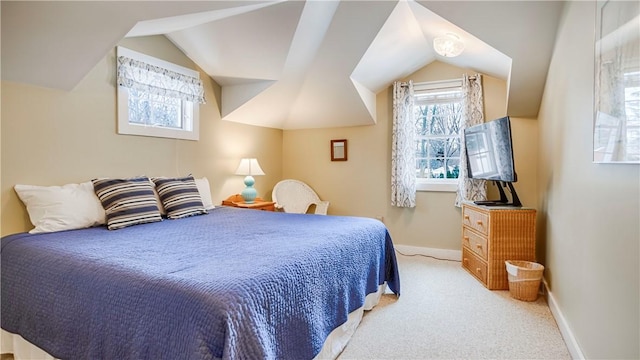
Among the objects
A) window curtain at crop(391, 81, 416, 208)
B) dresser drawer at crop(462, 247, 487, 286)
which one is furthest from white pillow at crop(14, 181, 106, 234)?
dresser drawer at crop(462, 247, 487, 286)

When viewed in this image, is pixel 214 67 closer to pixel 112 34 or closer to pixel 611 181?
pixel 112 34

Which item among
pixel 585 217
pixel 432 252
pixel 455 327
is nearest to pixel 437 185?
pixel 432 252

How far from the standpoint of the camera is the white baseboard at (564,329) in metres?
1.90

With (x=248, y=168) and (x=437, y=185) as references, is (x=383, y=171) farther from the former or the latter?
(x=248, y=168)

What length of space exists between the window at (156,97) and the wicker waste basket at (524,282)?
346 centimetres

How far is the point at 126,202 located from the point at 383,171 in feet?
10.2

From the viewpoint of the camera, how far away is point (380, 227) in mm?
2789

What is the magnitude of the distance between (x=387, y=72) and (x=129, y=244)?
332cm

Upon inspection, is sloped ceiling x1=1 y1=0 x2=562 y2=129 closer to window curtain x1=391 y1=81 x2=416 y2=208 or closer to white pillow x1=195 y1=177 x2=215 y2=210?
window curtain x1=391 y1=81 x2=416 y2=208

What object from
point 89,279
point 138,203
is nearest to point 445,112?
point 138,203

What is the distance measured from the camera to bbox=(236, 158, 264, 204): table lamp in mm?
4043

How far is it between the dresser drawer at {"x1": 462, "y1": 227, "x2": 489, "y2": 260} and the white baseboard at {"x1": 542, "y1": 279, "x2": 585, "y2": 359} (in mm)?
572

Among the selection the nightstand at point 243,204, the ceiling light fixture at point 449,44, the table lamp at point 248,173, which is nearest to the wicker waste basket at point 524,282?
the ceiling light fixture at point 449,44

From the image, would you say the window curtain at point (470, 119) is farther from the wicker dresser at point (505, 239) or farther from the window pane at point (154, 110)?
the window pane at point (154, 110)
